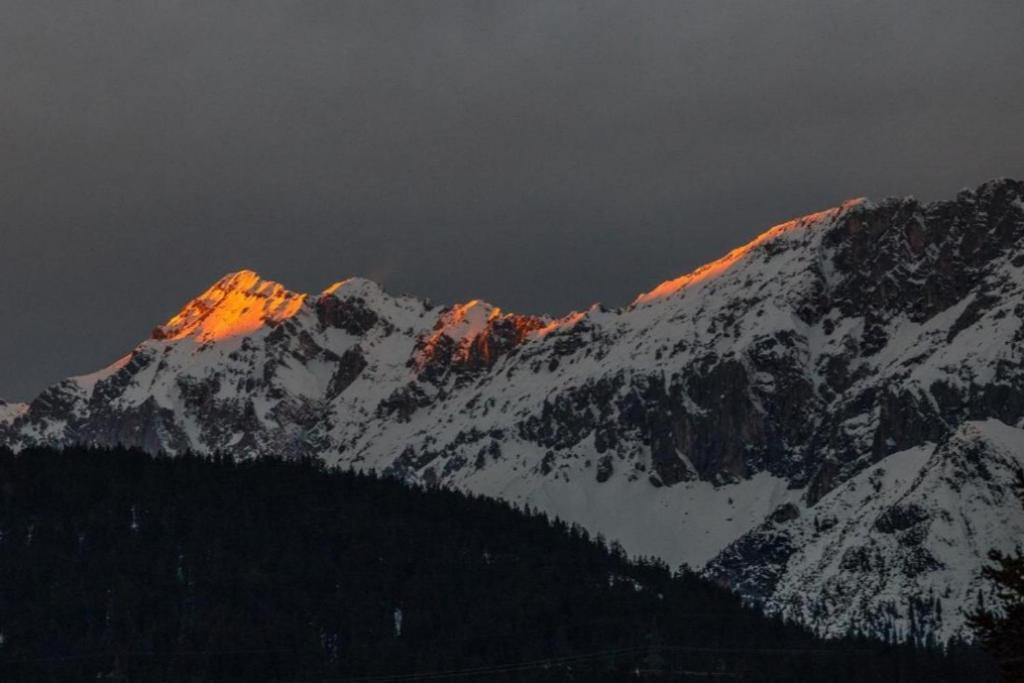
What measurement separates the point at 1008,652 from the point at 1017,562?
11.7ft

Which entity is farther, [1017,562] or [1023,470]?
[1023,470]

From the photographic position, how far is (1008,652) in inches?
2894

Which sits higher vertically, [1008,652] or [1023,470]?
[1023,470]

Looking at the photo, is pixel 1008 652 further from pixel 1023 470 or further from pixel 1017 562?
pixel 1023 470

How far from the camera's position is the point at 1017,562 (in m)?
71.6

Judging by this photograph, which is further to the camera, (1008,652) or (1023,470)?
(1023,470)

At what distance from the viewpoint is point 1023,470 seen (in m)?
79.6

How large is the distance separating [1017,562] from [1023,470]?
858 centimetres

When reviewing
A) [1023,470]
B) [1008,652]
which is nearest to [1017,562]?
[1008,652]
